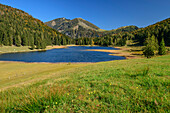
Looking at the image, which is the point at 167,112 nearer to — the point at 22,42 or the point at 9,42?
the point at 9,42

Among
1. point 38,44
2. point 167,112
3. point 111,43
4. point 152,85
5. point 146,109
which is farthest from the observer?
point 111,43

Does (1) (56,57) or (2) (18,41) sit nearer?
(1) (56,57)

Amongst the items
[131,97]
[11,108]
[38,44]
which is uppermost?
[38,44]

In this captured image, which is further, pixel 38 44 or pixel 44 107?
pixel 38 44

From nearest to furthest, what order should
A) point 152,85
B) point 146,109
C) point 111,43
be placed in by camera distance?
point 146,109 < point 152,85 < point 111,43

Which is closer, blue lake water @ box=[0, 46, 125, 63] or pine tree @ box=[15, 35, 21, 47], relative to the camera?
blue lake water @ box=[0, 46, 125, 63]

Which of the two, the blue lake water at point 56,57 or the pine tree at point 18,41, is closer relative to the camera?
the blue lake water at point 56,57

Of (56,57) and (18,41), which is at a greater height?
(18,41)

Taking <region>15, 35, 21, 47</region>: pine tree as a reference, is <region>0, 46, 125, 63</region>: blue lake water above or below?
below

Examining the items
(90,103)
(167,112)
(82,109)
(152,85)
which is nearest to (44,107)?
(82,109)

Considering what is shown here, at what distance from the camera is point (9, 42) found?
102 meters

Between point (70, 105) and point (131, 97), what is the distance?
3.32 meters

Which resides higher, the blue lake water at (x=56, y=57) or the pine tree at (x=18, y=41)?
the pine tree at (x=18, y=41)

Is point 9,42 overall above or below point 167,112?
above
